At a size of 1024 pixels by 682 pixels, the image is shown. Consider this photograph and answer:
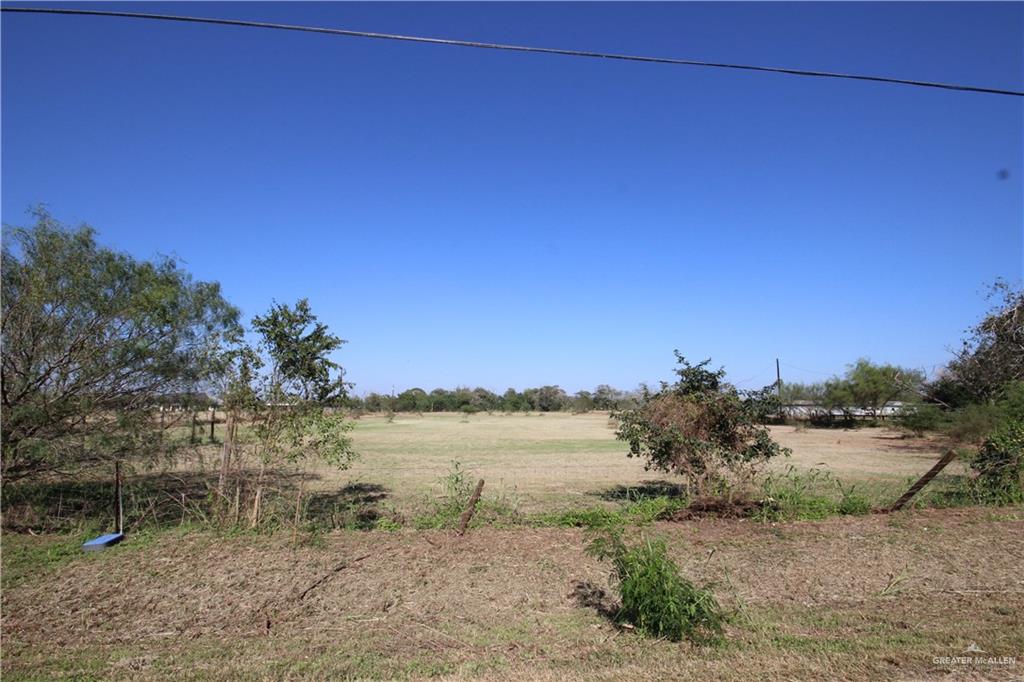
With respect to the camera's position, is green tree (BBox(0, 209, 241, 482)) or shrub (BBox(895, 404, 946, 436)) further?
shrub (BBox(895, 404, 946, 436))

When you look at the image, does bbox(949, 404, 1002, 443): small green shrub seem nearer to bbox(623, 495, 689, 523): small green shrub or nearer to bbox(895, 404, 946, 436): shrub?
bbox(895, 404, 946, 436): shrub

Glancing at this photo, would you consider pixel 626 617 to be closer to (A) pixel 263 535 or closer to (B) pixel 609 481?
(A) pixel 263 535

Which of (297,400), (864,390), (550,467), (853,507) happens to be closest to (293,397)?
(297,400)

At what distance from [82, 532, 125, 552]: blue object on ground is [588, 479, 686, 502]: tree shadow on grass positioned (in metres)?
9.16

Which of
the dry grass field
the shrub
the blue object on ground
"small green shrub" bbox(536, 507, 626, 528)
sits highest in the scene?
the blue object on ground

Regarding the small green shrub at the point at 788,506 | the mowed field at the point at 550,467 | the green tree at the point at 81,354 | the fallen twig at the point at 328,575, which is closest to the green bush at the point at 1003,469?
the mowed field at the point at 550,467

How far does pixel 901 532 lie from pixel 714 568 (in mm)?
3432

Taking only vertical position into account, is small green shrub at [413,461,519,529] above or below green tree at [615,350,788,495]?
below

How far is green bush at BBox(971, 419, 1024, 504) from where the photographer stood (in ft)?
35.9

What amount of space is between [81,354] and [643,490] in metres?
12.7

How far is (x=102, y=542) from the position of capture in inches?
314

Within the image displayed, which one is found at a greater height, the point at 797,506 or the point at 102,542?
the point at 102,542

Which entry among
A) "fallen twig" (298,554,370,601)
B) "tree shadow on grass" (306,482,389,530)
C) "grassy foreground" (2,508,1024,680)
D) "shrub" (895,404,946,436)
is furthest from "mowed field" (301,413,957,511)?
"fallen twig" (298,554,370,601)

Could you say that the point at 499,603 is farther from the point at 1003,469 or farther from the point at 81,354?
the point at 1003,469
